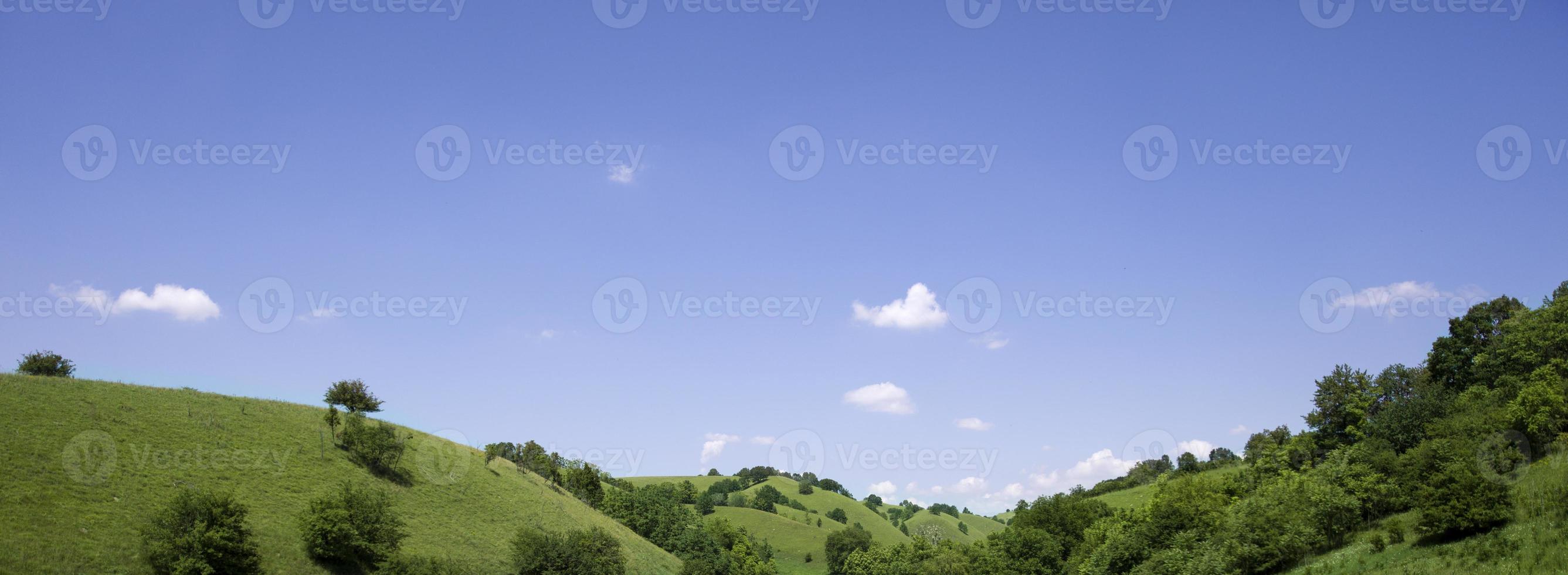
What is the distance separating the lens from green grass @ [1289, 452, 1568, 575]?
34750 mm

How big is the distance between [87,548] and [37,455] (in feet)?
34.3

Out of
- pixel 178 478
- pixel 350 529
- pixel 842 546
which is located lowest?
pixel 842 546

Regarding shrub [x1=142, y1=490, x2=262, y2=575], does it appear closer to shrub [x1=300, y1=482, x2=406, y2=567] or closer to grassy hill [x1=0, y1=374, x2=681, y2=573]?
grassy hill [x1=0, y1=374, x2=681, y2=573]

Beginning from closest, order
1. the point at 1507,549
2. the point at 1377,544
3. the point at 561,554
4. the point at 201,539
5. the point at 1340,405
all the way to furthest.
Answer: the point at 1507,549
the point at 201,539
the point at 1377,544
the point at 561,554
the point at 1340,405

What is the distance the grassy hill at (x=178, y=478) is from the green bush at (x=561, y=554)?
6.80ft

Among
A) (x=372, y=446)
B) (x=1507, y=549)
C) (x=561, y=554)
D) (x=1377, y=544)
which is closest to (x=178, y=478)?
(x=372, y=446)

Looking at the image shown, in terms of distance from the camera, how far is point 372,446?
68750 mm

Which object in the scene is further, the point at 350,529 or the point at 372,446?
the point at 372,446

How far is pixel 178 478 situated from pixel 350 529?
12.3 m

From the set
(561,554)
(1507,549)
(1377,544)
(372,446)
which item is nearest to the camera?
(1507,549)

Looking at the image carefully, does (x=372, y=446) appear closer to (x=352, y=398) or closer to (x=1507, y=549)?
(x=352, y=398)

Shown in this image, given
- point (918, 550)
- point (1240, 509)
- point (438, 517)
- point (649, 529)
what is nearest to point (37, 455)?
point (438, 517)

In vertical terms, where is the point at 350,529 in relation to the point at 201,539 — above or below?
above

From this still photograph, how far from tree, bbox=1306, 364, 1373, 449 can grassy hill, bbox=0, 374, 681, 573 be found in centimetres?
7937
